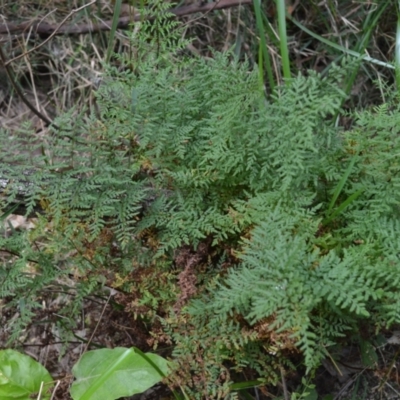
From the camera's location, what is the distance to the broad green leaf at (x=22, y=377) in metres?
1.55

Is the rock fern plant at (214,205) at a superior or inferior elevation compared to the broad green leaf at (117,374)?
superior

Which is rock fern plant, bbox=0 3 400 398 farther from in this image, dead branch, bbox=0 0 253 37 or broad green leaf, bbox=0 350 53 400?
dead branch, bbox=0 0 253 37

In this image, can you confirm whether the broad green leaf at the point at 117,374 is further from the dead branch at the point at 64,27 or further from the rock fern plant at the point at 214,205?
the dead branch at the point at 64,27

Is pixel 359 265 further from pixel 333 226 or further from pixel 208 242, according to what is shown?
pixel 208 242

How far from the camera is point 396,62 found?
166cm

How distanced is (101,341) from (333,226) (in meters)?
0.83

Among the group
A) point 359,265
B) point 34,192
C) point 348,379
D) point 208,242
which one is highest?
point 34,192

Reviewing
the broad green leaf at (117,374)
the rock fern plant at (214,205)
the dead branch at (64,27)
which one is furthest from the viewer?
the dead branch at (64,27)

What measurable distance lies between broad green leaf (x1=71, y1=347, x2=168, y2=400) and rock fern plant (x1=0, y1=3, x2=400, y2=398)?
0.25ft

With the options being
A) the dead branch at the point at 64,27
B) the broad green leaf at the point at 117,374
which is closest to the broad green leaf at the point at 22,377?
the broad green leaf at the point at 117,374

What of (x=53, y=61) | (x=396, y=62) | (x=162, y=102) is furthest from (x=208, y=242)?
(x=53, y=61)

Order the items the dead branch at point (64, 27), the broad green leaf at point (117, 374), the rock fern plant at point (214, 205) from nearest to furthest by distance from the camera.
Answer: the rock fern plant at point (214, 205), the broad green leaf at point (117, 374), the dead branch at point (64, 27)

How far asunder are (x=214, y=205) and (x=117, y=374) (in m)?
0.52

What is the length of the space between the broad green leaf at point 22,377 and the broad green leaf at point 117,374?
11cm
